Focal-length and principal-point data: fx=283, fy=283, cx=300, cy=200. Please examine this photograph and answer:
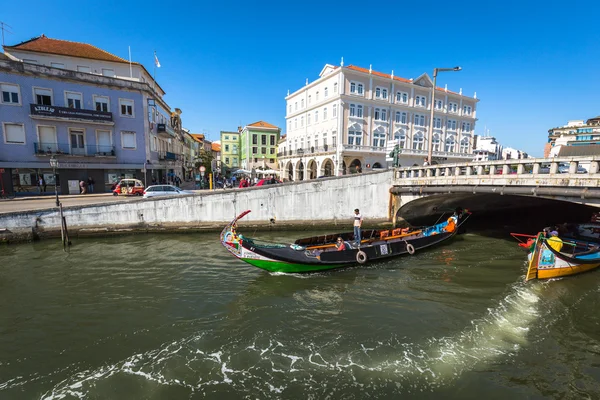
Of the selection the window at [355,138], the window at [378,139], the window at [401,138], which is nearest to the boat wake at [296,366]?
the window at [355,138]

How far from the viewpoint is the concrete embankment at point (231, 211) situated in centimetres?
1678

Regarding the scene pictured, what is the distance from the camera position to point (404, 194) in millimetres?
21203

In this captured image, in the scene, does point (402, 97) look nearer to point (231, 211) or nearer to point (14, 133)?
point (231, 211)

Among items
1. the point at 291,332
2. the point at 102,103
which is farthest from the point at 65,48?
the point at 291,332

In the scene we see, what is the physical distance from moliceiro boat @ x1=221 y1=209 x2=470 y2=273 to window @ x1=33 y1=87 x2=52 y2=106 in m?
24.5

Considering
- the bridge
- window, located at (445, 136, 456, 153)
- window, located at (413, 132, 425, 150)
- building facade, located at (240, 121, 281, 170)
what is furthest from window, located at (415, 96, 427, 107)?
building facade, located at (240, 121, 281, 170)

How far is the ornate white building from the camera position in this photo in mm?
37219

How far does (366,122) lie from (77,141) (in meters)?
32.8

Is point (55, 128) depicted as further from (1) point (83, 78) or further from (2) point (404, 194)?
(2) point (404, 194)

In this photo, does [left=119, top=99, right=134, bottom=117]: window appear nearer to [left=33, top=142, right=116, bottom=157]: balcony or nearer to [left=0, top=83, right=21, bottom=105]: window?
[left=33, top=142, right=116, bottom=157]: balcony

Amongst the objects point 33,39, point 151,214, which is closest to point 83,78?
point 33,39

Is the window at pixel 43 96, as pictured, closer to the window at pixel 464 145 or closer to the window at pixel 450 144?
the window at pixel 450 144

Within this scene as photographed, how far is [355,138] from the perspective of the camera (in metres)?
38.2

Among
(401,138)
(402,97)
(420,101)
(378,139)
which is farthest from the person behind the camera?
(420,101)
